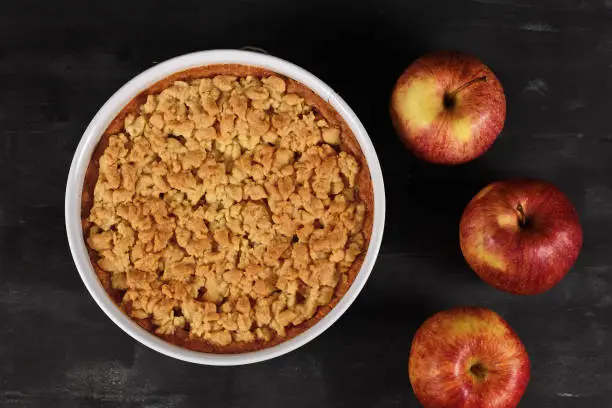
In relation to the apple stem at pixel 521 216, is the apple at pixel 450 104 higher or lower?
higher

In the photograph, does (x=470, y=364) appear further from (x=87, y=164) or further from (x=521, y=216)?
(x=87, y=164)

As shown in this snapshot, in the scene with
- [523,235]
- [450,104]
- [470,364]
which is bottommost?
[470,364]

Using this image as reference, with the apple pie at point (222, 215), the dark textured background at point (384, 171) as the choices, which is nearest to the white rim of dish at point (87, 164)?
the apple pie at point (222, 215)

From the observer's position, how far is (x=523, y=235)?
1.08m

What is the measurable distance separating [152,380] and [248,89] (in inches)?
22.6

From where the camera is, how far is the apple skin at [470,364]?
107 centimetres

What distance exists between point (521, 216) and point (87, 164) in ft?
2.43

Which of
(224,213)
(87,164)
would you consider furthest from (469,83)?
(87,164)

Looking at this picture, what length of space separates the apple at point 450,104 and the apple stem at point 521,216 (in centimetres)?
12

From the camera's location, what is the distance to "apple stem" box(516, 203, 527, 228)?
1.09 metres

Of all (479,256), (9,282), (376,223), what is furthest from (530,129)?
(9,282)

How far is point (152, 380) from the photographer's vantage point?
121 cm

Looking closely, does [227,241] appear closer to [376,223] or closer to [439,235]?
[376,223]

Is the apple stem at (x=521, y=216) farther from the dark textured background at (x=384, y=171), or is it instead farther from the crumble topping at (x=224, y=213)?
the crumble topping at (x=224, y=213)
